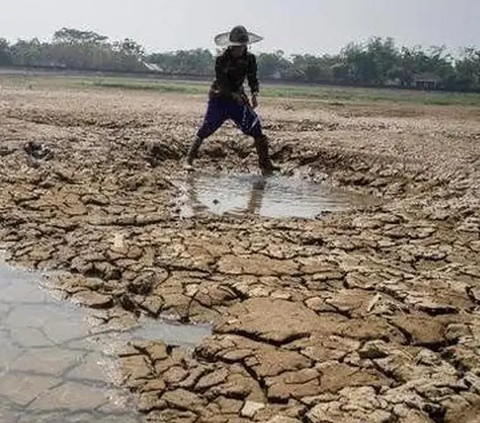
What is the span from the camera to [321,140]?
32.8 ft

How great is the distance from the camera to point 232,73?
7488 millimetres

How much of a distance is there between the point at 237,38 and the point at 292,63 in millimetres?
63289

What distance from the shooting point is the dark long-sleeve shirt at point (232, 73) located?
294 inches

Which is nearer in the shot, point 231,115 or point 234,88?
point 234,88

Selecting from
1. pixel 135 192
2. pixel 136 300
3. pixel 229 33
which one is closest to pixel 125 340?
pixel 136 300

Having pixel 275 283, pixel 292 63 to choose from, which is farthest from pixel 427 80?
pixel 275 283

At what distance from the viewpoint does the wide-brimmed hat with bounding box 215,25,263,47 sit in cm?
718

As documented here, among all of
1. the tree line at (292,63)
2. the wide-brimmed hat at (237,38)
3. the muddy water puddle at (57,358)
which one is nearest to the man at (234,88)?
the wide-brimmed hat at (237,38)

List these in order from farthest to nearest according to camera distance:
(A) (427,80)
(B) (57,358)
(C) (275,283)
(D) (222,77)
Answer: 1. (A) (427,80)
2. (D) (222,77)
3. (C) (275,283)
4. (B) (57,358)

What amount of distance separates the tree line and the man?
3939 centimetres

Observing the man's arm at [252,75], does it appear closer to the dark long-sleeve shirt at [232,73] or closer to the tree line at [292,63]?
the dark long-sleeve shirt at [232,73]

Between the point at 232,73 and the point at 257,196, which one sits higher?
the point at 232,73

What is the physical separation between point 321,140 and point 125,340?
7.14 metres

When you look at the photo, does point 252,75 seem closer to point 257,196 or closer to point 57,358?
point 257,196
